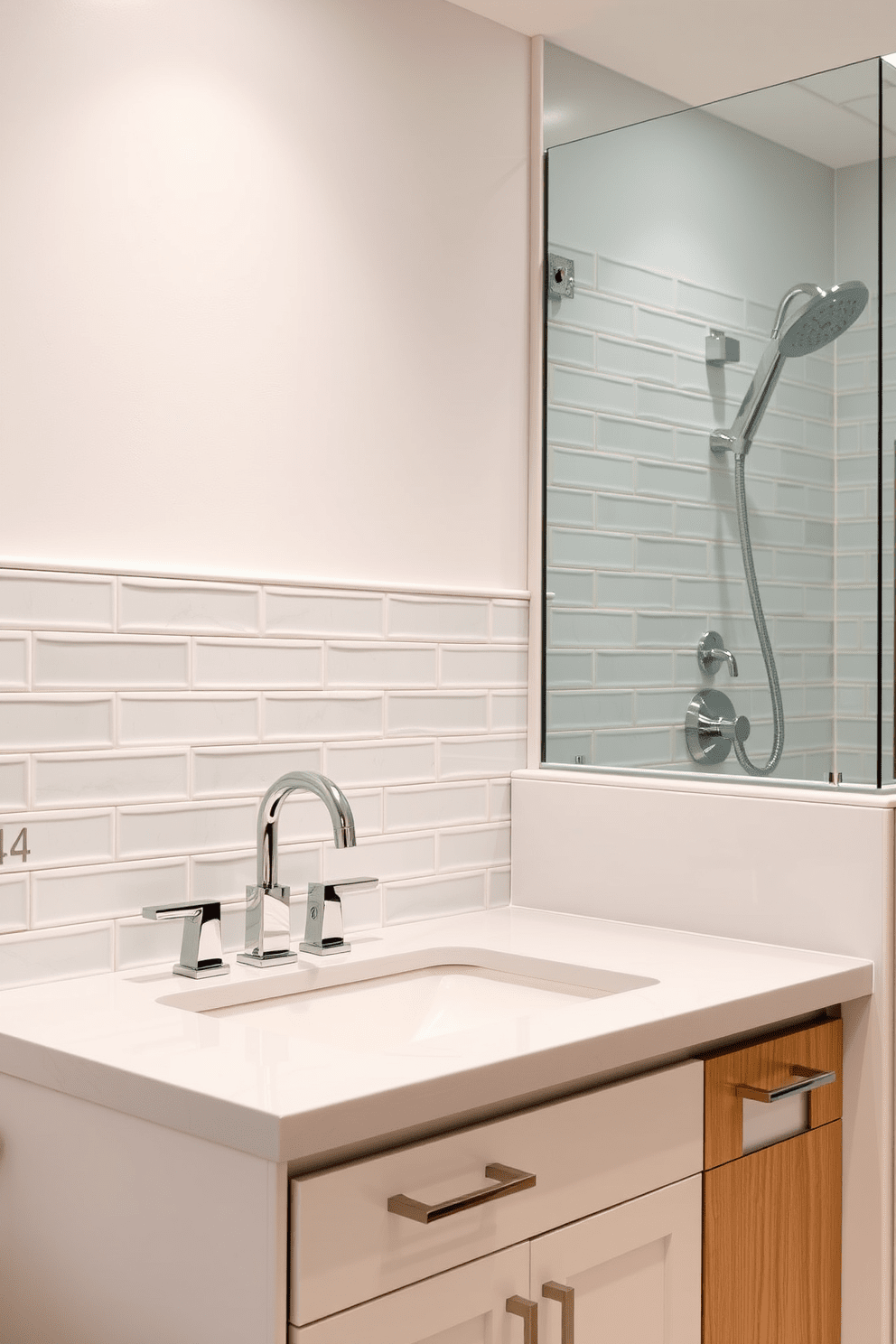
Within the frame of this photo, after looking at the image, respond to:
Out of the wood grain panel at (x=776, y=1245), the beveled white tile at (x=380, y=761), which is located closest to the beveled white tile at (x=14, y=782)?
the beveled white tile at (x=380, y=761)

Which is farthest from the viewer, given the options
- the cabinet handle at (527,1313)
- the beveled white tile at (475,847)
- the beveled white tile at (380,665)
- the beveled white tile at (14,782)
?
the beveled white tile at (475,847)

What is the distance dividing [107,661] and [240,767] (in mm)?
240

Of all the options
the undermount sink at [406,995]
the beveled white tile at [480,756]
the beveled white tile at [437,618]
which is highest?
the beveled white tile at [437,618]

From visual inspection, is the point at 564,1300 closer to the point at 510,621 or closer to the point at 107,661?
the point at 107,661

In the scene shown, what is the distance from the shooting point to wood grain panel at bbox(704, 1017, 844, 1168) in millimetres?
1538

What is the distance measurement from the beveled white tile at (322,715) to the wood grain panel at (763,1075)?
677 mm

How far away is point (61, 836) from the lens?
1.60 m

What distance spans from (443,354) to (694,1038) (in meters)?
1.09

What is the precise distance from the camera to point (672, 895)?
192 centimetres

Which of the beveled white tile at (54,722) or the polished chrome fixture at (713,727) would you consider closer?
the beveled white tile at (54,722)

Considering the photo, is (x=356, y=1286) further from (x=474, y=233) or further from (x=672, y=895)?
(x=474, y=233)

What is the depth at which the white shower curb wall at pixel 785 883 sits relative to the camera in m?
1.73

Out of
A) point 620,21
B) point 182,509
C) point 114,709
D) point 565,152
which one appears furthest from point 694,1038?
point 620,21

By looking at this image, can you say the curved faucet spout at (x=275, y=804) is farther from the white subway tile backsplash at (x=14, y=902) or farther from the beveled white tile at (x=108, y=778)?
the white subway tile backsplash at (x=14, y=902)
